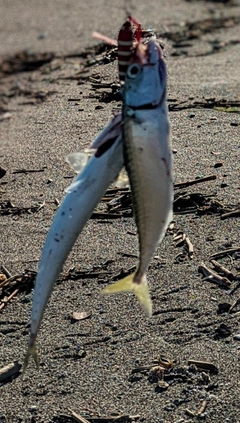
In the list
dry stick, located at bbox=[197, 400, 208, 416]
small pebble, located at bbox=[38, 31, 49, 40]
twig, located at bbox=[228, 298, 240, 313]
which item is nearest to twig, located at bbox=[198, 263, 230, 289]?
twig, located at bbox=[228, 298, 240, 313]

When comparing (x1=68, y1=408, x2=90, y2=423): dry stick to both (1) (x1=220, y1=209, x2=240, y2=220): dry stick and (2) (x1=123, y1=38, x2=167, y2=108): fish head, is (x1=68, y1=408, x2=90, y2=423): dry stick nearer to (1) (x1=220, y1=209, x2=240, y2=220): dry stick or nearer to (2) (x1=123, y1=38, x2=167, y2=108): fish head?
(2) (x1=123, y1=38, x2=167, y2=108): fish head

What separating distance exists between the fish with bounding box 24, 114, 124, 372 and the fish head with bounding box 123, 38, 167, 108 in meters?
0.16

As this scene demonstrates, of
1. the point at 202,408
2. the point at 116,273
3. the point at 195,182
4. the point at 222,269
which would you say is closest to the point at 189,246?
the point at 222,269

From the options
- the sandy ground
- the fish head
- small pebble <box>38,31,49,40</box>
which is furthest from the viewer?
small pebble <box>38,31,49,40</box>

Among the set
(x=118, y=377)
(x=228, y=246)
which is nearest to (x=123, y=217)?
(x=228, y=246)

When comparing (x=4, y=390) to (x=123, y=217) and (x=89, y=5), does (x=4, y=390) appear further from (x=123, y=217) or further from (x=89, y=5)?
(x=89, y=5)

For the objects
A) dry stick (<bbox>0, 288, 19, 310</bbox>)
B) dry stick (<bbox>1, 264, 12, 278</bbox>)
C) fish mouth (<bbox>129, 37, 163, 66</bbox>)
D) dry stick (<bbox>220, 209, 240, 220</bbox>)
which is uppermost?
fish mouth (<bbox>129, 37, 163, 66</bbox>)

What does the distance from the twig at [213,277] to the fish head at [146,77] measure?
1729 mm

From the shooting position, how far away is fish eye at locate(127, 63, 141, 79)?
275 cm

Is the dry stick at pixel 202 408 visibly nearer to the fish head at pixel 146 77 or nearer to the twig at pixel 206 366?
the twig at pixel 206 366

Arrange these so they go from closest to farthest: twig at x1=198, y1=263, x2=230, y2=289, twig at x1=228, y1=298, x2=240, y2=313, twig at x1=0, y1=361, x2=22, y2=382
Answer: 1. twig at x1=0, y1=361, x2=22, y2=382
2. twig at x1=228, y1=298, x2=240, y2=313
3. twig at x1=198, y1=263, x2=230, y2=289

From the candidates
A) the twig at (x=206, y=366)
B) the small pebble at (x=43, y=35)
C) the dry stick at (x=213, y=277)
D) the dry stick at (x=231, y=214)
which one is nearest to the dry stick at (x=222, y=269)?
the dry stick at (x=213, y=277)

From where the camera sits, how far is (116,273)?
4.55 m

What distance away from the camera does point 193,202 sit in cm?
512
